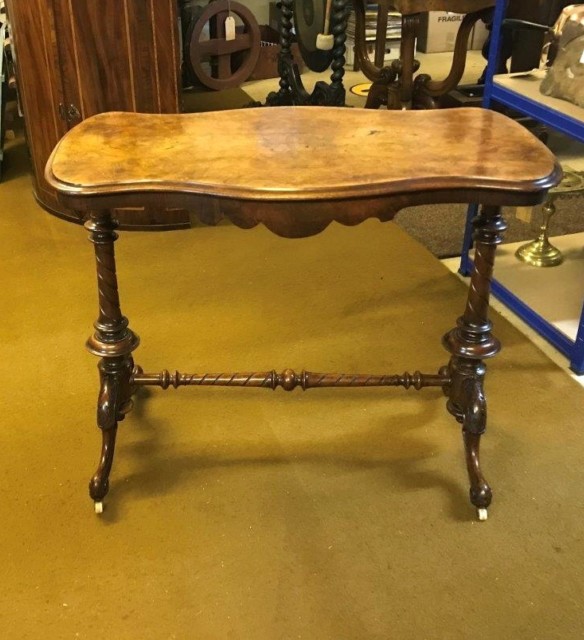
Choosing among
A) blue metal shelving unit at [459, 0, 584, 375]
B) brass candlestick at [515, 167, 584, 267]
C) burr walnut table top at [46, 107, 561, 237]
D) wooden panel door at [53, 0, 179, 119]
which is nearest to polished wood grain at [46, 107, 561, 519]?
burr walnut table top at [46, 107, 561, 237]

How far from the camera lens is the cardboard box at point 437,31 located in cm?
468

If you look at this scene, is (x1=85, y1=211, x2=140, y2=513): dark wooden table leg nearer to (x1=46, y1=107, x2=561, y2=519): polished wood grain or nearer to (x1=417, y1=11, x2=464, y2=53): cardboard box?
(x1=46, y1=107, x2=561, y2=519): polished wood grain

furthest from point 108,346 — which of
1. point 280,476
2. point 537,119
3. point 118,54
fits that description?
point 118,54

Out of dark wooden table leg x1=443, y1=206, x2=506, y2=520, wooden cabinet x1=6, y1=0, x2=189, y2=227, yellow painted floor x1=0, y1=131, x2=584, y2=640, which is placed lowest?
yellow painted floor x1=0, y1=131, x2=584, y2=640

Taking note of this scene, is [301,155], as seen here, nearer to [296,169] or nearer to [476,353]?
[296,169]

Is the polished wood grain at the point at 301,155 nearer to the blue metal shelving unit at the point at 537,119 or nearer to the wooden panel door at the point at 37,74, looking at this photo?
the blue metal shelving unit at the point at 537,119

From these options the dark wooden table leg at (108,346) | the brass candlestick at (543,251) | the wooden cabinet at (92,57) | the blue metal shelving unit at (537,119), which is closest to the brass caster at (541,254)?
the brass candlestick at (543,251)

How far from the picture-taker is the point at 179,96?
8.46ft

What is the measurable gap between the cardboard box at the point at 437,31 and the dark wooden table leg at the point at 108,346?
3.71 meters

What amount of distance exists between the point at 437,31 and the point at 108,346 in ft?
12.6

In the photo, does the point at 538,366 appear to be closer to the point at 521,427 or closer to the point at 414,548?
the point at 521,427

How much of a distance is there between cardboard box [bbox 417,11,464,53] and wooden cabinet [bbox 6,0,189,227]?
8.62 feet

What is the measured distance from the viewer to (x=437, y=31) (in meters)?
4.70

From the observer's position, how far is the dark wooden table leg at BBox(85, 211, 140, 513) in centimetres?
144
